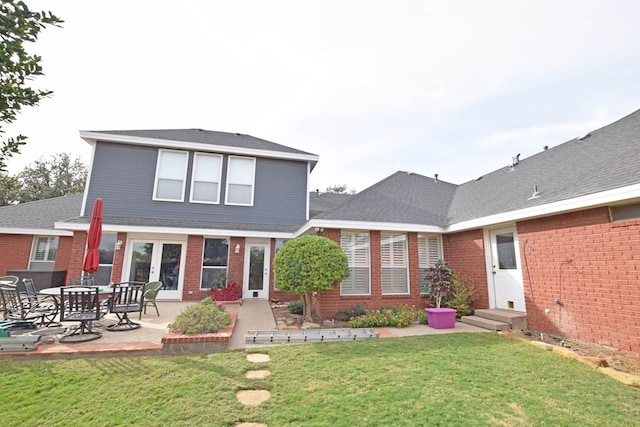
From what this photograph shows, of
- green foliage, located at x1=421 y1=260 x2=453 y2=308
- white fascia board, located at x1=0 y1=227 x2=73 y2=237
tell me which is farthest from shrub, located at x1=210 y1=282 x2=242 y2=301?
white fascia board, located at x1=0 y1=227 x2=73 y2=237

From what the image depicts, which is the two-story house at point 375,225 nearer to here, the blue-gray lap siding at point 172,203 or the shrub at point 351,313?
the blue-gray lap siding at point 172,203

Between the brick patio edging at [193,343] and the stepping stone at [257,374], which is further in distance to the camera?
the brick patio edging at [193,343]

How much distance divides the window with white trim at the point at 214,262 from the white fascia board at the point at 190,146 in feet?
13.0

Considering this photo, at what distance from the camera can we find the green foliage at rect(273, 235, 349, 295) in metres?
6.92

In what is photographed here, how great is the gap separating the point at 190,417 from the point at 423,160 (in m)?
15.6

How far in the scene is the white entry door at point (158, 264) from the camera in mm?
10516

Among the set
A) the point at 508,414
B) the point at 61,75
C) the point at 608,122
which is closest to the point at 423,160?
the point at 608,122

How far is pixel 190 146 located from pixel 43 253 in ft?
30.8

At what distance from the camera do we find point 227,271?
11.0m

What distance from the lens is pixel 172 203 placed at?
1134cm

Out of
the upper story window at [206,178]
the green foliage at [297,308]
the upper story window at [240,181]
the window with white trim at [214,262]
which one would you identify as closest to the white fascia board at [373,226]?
the green foliage at [297,308]

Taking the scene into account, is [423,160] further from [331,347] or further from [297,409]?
[297,409]

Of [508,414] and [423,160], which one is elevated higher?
[423,160]

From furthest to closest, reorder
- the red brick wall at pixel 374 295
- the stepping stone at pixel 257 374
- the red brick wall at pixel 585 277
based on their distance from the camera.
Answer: the red brick wall at pixel 374 295, the red brick wall at pixel 585 277, the stepping stone at pixel 257 374
